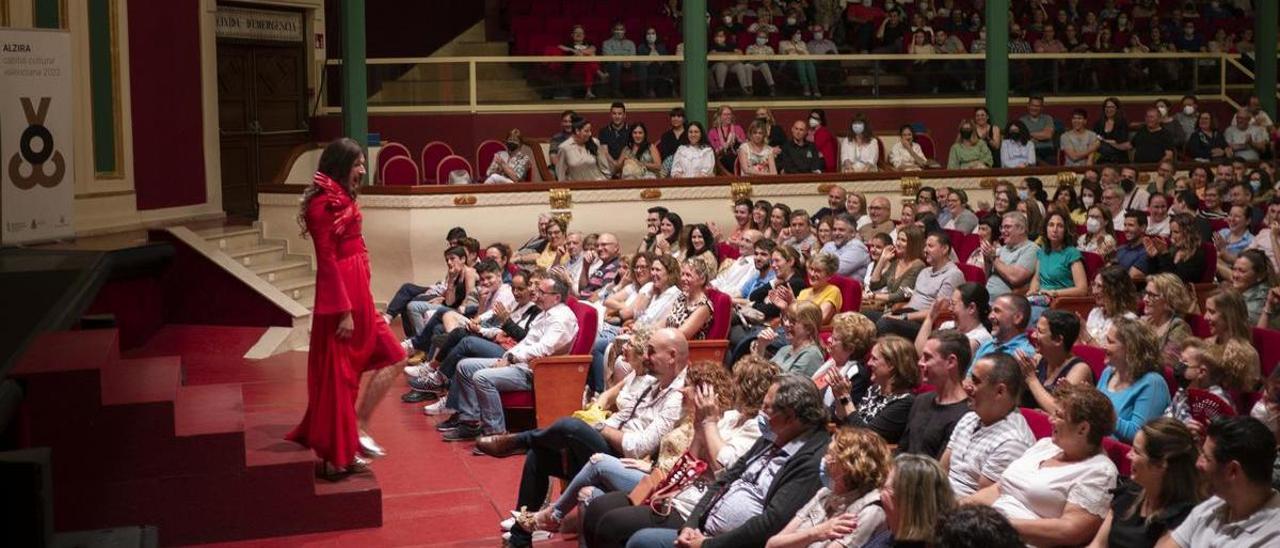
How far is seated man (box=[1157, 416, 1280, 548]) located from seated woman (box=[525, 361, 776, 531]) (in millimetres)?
1646

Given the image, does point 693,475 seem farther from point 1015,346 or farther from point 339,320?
point 339,320

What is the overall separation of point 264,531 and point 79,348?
1.10m

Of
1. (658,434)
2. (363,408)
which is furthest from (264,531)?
(658,434)

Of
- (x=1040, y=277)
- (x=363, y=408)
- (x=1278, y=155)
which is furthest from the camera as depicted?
(x=1278, y=155)

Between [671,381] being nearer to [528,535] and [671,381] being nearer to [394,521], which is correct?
[528,535]

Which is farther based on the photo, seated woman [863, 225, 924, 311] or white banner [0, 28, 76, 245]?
white banner [0, 28, 76, 245]

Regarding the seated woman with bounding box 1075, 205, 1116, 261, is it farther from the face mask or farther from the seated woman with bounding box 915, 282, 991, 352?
the face mask

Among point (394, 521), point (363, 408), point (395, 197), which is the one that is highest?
point (395, 197)

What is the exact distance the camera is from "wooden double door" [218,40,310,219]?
45.4 feet

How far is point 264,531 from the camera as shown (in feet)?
20.0

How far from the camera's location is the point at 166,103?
1232cm

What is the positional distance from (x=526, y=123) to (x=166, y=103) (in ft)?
10.6

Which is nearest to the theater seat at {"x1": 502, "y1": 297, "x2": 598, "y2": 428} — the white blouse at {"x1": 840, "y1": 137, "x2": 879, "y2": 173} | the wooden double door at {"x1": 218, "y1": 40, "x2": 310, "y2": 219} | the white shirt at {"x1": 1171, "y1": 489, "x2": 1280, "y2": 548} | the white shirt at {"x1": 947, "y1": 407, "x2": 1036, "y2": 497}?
the white shirt at {"x1": 947, "y1": 407, "x2": 1036, "y2": 497}

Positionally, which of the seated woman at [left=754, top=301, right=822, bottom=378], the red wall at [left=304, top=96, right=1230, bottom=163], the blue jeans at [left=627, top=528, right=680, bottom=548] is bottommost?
the blue jeans at [left=627, top=528, right=680, bottom=548]
